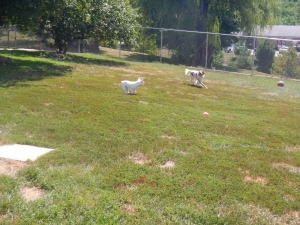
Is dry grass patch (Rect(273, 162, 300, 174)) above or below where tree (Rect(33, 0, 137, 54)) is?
below

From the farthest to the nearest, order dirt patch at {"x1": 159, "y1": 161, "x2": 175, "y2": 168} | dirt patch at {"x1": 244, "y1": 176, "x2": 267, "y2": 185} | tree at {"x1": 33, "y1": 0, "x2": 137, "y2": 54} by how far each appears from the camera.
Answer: tree at {"x1": 33, "y1": 0, "x2": 137, "y2": 54}
dirt patch at {"x1": 159, "y1": 161, "x2": 175, "y2": 168}
dirt patch at {"x1": 244, "y1": 176, "x2": 267, "y2": 185}

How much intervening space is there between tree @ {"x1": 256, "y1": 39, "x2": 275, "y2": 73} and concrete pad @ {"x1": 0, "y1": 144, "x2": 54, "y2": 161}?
19.0 metres

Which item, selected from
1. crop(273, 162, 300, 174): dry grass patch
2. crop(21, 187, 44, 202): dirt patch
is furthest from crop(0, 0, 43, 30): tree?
crop(273, 162, 300, 174): dry grass patch

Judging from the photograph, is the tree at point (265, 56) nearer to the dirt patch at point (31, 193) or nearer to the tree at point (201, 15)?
the tree at point (201, 15)

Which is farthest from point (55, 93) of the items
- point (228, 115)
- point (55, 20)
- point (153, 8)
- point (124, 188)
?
point (153, 8)

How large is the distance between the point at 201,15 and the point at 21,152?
66.8ft

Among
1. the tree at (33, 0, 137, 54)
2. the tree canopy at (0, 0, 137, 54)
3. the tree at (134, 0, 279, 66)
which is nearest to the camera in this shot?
the tree canopy at (0, 0, 137, 54)

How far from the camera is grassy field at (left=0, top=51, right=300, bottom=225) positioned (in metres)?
4.68

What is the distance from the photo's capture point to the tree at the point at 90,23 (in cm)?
1825

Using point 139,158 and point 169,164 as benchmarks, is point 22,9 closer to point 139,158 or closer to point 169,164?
point 139,158

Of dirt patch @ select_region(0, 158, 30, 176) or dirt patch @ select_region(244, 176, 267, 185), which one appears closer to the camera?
dirt patch @ select_region(0, 158, 30, 176)

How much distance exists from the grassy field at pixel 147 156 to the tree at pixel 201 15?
13002mm

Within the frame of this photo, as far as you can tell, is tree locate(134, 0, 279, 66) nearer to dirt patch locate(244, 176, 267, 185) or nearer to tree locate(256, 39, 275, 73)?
tree locate(256, 39, 275, 73)

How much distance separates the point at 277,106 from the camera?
37.7 feet
